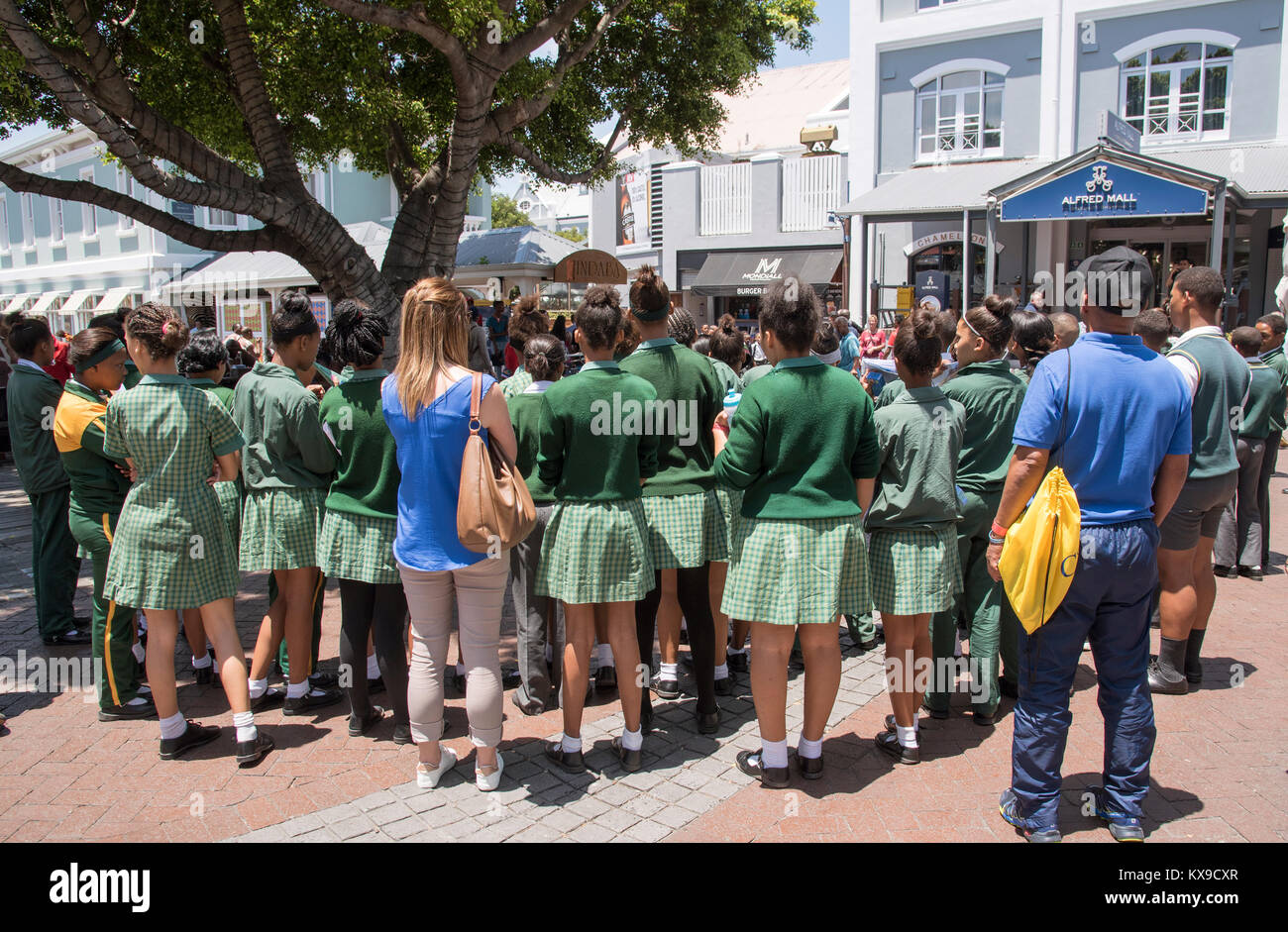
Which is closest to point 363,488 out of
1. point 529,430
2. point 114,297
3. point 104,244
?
point 529,430

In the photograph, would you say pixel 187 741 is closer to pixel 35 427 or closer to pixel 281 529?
pixel 281 529

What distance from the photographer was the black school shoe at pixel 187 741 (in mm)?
4074

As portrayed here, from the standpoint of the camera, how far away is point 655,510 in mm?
4191

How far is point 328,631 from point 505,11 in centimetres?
541

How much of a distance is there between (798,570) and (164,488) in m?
2.76

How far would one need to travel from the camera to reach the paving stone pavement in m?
3.44

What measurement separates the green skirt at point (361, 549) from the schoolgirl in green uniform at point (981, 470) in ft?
8.51

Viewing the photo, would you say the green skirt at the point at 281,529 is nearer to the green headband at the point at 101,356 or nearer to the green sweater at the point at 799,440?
the green headband at the point at 101,356

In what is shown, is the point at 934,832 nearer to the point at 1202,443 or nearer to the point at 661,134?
the point at 1202,443

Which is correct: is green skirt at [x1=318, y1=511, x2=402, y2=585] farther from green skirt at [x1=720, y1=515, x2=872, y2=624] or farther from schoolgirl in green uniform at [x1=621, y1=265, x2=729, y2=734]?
green skirt at [x1=720, y1=515, x2=872, y2=624]

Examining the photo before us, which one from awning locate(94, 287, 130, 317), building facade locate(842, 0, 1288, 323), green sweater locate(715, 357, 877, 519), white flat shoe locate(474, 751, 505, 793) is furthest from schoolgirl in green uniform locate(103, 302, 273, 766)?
awning locate(94, 287, 130, 317)

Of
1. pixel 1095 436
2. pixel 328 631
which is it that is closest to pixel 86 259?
pixel 328 631

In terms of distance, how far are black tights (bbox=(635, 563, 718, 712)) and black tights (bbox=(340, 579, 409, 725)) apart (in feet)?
3.63

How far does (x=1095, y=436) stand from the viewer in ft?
10.6
